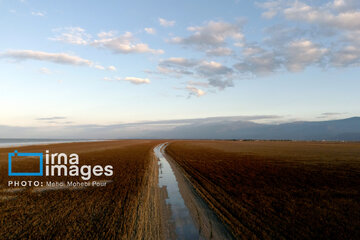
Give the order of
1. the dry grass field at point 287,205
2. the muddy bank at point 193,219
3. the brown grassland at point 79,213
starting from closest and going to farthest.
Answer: the muddy bank at point 193,219, the brown grassland at point 79,213, the dry grass field at point 287,205

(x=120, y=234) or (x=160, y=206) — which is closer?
(x=120, y=234)

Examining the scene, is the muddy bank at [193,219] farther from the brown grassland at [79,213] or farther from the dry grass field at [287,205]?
the brown grassland at [79,213]

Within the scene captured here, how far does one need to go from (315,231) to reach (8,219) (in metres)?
12.4

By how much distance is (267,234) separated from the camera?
25.8ft

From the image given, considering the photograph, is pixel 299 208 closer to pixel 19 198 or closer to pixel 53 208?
pixel 53 208

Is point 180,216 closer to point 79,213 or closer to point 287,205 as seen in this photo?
point 79,213

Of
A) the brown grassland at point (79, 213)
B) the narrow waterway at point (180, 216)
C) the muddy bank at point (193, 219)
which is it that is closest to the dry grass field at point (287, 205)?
the muddy bank at point (193, 219)

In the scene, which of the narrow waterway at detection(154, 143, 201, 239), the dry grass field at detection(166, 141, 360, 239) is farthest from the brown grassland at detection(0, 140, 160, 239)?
the dry grass field at detection(166, 141, 360, 239)

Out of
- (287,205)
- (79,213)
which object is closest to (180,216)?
(79,213)

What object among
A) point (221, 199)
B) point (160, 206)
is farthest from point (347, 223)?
point (160, 206)

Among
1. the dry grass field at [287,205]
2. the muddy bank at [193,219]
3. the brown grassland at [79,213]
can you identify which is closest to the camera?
the muddy bank at [193,219]

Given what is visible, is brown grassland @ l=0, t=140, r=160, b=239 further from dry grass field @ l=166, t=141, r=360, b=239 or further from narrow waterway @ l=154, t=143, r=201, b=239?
dry grass field @ l=166, t=141, r=360, b=239

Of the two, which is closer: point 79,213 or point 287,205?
point 79,213

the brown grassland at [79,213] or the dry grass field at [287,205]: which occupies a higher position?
the brown grassland at [79,213]
